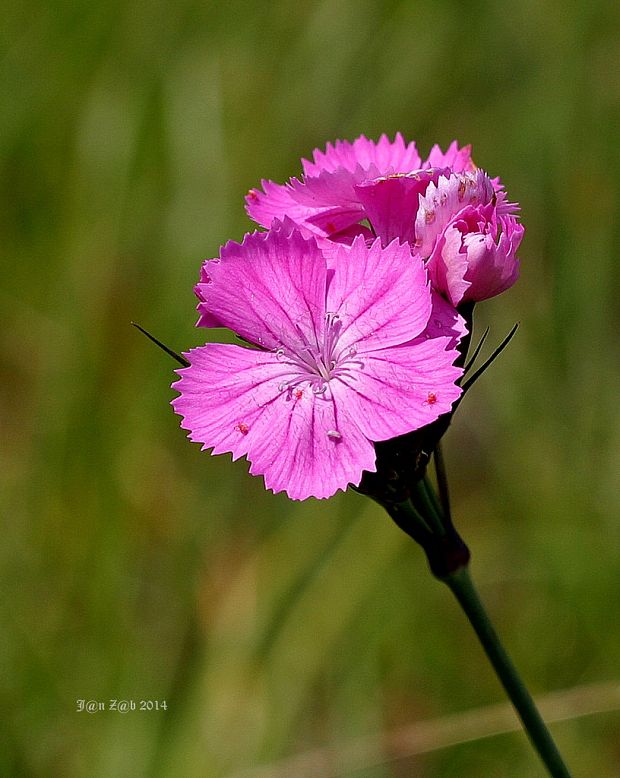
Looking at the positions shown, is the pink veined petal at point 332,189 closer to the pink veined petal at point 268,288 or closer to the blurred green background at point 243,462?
the pink veined petal at point 268,288

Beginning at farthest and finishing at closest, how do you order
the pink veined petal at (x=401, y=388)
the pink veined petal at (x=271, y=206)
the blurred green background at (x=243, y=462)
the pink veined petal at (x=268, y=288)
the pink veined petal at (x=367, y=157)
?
the blurred green background at (x=243, y=462) → the pink veined petal at (x=367, y=157) → the pink veined petal at (x=271, y=206) → the pink veined petal at (x=268, y=288) → the pink veined petal at (x=401, y=388)

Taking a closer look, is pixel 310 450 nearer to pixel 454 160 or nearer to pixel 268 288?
pixel 268 288

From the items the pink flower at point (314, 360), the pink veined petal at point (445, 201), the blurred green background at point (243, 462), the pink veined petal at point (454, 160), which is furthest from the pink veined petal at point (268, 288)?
the blurred green background at point (243, 462)

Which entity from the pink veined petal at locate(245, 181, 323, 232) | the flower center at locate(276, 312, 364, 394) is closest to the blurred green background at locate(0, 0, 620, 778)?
the flower center at locate(276, 312, 364, 394)

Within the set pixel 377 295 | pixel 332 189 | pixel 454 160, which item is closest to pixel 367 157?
pixel 454 160

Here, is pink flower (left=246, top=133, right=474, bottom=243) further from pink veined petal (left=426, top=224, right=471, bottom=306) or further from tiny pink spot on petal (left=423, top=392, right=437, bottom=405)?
tiny pink spot on petal (left=423, top=392, right=437, bottom=405)

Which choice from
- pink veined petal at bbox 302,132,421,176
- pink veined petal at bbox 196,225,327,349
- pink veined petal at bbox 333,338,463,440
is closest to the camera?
pink veined petal at bbox 333,338,463,440

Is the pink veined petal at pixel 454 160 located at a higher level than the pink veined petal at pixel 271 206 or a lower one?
higher
